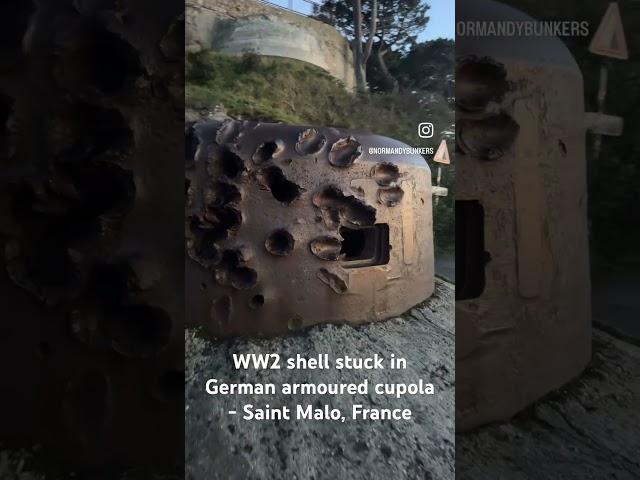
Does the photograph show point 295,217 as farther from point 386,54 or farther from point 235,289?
point 386,54

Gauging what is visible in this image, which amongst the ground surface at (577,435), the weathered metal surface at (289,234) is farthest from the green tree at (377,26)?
the ground surface at (577,435)

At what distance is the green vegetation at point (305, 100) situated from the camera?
68.7 inches

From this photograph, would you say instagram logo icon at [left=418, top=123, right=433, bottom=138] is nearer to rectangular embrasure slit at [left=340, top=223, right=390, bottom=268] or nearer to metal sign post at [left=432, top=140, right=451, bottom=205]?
metal sign post at [left=432, top=140, right=451, bottom=205]

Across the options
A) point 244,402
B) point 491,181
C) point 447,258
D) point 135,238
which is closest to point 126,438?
point 244,402

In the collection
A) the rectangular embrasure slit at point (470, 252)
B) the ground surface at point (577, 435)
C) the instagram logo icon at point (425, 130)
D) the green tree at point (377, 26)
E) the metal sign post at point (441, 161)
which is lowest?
the ground surface at point (577, 435)

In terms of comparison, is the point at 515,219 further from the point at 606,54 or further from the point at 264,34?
the point at 264,34

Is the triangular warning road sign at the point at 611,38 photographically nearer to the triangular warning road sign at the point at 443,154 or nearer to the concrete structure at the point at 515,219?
the concrete structure at the point at 515,219

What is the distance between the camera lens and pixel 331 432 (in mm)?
1779

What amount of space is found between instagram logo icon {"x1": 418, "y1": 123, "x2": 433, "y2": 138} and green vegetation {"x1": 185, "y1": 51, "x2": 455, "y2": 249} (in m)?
0.02

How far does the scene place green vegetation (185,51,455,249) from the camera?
1.74 m

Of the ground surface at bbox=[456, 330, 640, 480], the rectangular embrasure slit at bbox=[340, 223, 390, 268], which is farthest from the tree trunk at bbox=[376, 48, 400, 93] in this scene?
the ground surface at bbox=[456, 330, 640, 480]

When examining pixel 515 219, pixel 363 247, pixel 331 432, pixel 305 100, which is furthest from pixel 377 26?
pixel 331 432

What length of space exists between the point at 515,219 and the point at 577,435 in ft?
2.84

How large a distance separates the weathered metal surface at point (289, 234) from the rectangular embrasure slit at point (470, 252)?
0.80 ft
